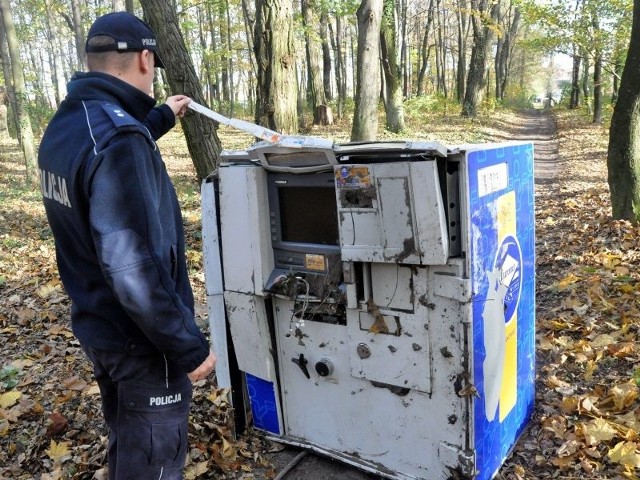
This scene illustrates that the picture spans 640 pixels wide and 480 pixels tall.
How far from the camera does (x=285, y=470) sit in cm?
323

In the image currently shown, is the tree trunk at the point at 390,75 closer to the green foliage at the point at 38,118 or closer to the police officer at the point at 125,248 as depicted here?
the police officer at the point at 125,248

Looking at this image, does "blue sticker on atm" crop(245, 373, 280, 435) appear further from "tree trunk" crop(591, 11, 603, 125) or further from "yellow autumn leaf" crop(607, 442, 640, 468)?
"tree trunk" crop(591, 11, 603, 125)

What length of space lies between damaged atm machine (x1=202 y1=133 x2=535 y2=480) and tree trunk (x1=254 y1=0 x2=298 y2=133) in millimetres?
3147

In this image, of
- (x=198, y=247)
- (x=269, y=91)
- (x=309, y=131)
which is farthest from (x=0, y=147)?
(x=269, y=91)

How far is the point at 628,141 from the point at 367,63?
5.70 m

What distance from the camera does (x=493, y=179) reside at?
8.46 feet

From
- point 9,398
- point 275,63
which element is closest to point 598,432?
point 9,398

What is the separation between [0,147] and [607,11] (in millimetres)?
22246

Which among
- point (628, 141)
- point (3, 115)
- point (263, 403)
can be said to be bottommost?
point (263, 403)

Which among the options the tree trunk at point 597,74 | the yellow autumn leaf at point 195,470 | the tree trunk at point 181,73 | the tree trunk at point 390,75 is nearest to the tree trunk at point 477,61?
the tree trunk at point 597,74

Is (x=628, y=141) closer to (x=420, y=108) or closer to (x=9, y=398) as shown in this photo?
(x=9, y=398)

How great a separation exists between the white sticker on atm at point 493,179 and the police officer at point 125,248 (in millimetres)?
1342

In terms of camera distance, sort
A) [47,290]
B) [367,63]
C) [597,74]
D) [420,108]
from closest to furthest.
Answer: [47,290], [367,63], [597,74], [420,108]

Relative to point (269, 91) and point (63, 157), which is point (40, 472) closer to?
point (63, 157)
